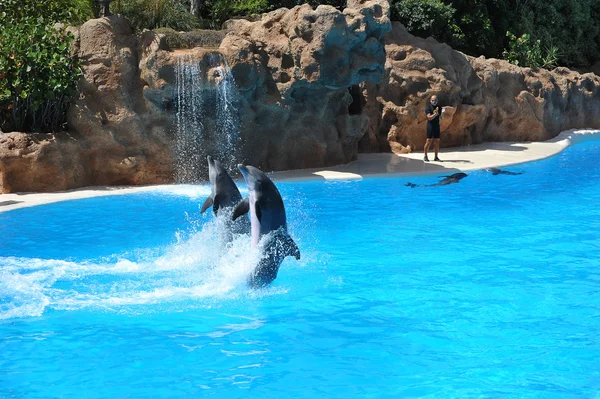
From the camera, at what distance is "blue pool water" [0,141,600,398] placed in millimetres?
6320

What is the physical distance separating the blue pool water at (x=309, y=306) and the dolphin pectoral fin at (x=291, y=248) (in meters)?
0.61

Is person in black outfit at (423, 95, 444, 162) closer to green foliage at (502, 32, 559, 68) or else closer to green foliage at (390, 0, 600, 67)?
green foliage at (390, 0, 600, 67)

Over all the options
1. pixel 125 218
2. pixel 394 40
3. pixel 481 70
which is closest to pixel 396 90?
pixel 394 40

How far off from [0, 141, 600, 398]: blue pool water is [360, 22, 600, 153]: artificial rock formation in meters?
6.57

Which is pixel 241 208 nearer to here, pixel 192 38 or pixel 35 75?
pixel 35 75

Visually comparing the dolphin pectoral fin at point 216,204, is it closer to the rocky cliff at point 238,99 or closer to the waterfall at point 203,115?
the rocky cliff at point 238,99

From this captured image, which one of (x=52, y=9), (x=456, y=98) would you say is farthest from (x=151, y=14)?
(x=456, y=98)

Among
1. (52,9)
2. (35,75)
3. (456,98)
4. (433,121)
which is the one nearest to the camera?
(35,75)

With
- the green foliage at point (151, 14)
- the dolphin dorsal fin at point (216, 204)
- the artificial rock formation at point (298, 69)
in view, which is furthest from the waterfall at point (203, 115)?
the dolphin dorsal fin at point (216, 204)

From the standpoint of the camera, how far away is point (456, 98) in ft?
64.5

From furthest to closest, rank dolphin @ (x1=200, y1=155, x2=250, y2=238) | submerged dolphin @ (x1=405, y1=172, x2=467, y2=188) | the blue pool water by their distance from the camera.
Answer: submerged dolphin @ (x1=405, y1=172, x2=467, y2=188)
dolphin @ (x1=200, y1=155, x2=250, y2=238)
the blue pool water

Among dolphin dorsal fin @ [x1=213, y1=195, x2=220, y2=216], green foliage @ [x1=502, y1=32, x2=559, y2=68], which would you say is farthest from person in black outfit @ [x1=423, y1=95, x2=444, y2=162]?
dolphin dorsal fin @ [x1=213, y1=195, x2=220, y2=216]

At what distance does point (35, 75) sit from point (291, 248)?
8284 millimetres

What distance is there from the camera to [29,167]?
13.3 metres
